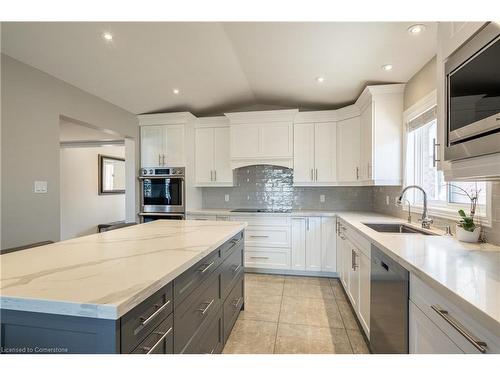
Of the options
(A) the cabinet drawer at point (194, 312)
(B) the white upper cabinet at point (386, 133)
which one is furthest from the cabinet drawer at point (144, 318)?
(B) the white upper cabinet at point (386, 133)

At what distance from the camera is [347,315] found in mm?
2400

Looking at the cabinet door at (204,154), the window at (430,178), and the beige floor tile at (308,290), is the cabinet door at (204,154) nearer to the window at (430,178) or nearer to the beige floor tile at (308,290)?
the beige floor tile at (308,290)

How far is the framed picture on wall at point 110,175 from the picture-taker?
605cm

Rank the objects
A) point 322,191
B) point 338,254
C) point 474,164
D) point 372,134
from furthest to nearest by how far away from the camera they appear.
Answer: point 322,191
point 338,254
point 372,134
point 474,164

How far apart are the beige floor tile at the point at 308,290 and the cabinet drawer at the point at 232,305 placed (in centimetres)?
79

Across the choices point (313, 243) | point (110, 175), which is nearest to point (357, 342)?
point (313, 243)

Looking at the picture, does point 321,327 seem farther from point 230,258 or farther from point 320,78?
point 320,78

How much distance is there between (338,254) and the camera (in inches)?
126

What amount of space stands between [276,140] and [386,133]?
56.9 inches

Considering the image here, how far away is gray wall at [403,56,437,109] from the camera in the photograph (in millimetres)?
2180

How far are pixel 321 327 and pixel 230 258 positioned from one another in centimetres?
107

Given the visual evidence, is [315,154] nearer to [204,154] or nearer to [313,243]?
[313,243]
